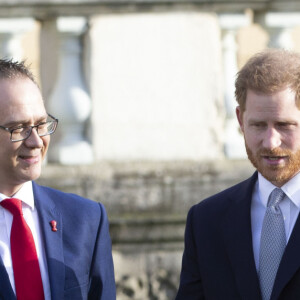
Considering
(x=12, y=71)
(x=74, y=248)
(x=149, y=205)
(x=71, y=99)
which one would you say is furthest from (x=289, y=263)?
(x=71, y=99)

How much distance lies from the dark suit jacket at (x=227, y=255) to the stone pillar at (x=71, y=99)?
188 centimetres

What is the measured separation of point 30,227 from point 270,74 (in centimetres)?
91

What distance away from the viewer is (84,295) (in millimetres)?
3895

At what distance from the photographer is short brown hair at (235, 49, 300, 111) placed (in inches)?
144

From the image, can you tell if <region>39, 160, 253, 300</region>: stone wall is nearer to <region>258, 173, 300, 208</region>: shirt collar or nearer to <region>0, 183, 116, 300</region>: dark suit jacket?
<region>0, 183, 116, 300</region>: dark suit jacket

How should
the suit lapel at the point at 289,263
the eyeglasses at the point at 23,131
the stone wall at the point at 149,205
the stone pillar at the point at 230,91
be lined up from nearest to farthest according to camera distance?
1. the suit lapel at the point at 289,263
2. the eyeglasses at the point at 23,131
3. the stone wall at the point at 149,205
4. the stone pillar at the point at 230,91

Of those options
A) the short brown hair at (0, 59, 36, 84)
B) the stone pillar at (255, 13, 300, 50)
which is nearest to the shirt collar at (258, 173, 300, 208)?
the short brown hair at (0, 59, 36, 84)

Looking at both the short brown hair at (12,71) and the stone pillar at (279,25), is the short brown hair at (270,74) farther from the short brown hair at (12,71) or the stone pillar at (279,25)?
the stone pillar at (279,25)

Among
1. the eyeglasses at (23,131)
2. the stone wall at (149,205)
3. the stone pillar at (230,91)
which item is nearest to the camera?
the eyeglasses at (23,131)

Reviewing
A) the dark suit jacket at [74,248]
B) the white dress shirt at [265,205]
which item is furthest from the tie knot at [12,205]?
the white dress shirt at [265,205]

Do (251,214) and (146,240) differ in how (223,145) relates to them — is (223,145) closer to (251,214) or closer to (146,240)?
(146,240)

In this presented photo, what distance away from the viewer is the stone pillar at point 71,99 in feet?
19.0

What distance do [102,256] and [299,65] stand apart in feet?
2.99

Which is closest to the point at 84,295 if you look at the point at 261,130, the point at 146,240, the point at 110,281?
the point at 110,281
